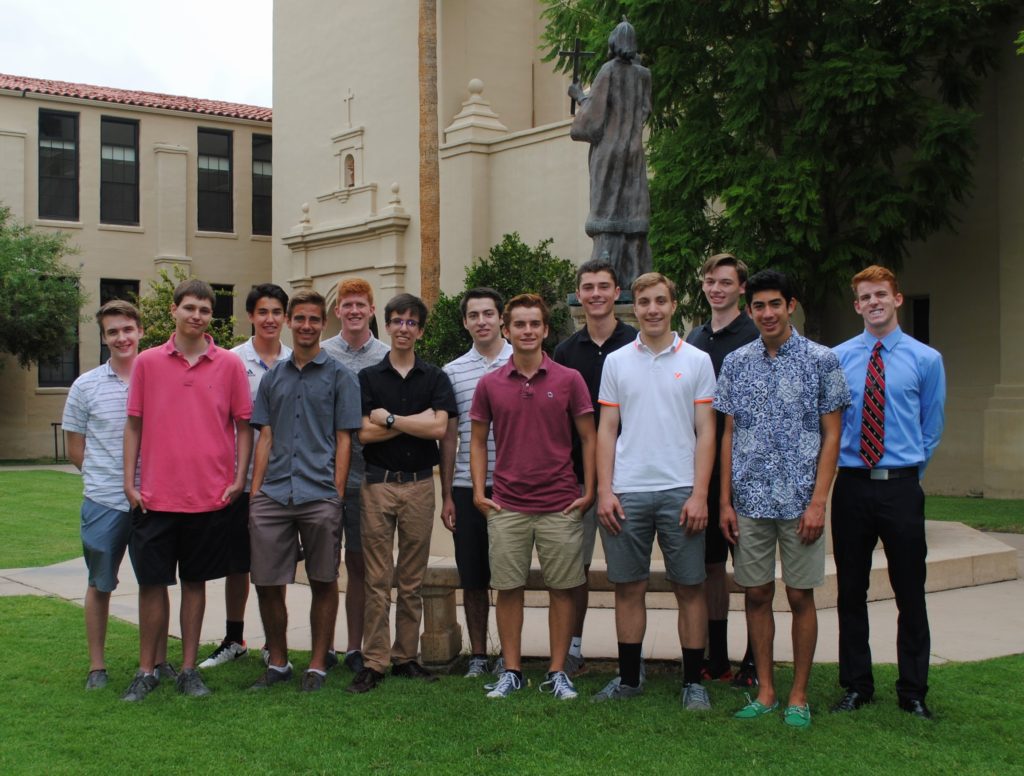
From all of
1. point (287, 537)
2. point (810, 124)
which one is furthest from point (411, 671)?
point (810, 124)

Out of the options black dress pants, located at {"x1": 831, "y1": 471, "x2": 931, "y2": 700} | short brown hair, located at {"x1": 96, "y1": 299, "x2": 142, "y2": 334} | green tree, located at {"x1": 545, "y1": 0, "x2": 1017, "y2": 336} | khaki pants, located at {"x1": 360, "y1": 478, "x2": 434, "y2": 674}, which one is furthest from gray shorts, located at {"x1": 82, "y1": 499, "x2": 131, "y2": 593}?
green tree, located at {"x1": 545, "y1": 0, "x2": 1017, "y2": 336}

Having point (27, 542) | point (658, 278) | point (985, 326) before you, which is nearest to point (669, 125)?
point (985, 326)

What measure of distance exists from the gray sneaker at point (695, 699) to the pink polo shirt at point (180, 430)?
251 centimetres

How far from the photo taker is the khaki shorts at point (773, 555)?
503cm

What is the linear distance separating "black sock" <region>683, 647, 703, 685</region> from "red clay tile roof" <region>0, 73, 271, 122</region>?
29.0m

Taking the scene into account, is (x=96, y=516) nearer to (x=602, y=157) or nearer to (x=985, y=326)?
(x=602, y=157)

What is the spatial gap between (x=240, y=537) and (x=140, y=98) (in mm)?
28386

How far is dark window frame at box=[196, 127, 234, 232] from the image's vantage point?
32.3 metres

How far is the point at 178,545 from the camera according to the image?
19.0 feet

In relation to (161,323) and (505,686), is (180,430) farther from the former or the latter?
(161,323)

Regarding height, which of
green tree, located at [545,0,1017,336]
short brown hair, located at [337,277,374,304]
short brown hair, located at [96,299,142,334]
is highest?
green tree, located at [545,0,1017,336]

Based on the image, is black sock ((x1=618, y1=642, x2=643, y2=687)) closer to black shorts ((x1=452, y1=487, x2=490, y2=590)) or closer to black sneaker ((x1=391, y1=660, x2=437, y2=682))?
black shorts ((x1=452, y1=487, x2=490, y2=590))

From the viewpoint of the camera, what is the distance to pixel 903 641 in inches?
208

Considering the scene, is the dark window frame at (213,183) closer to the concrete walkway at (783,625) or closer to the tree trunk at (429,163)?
the tree trunk at (429,163)
